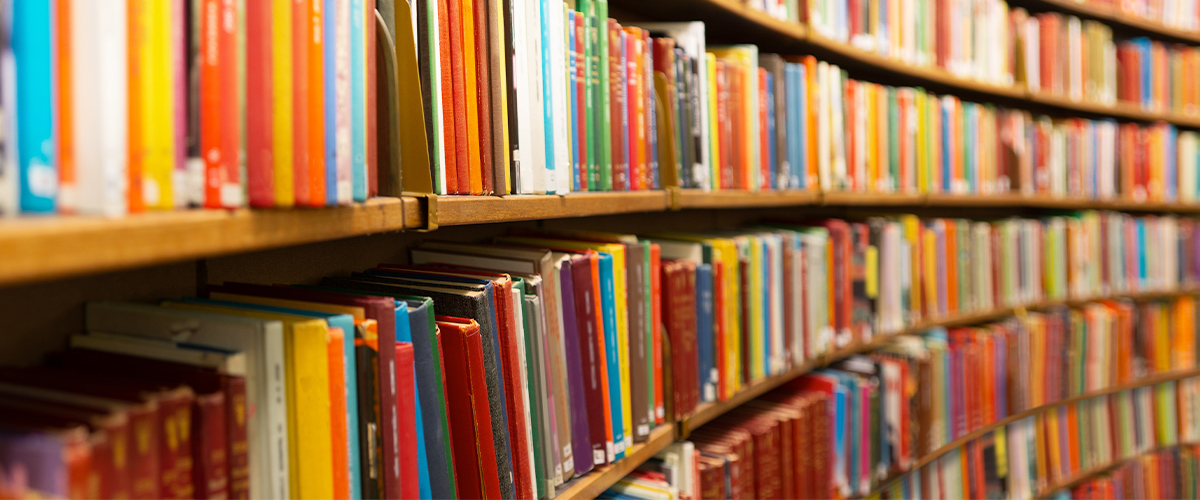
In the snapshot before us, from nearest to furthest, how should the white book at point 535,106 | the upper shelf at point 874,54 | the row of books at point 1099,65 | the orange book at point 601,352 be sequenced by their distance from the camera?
the white book at point 535,106
the orange book at point 601,352
the upper shelf at point 874,54
the row of books at point 1099,65

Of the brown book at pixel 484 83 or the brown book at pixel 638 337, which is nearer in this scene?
the brown book at pixel 484 83

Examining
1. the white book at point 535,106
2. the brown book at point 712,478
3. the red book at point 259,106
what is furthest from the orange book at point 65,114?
the brown book at point 712,478

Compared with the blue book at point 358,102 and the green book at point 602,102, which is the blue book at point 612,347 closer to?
the green book at point 602,102

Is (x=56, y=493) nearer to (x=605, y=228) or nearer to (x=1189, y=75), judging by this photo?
(x=605, y=228)

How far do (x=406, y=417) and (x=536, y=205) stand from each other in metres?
0.37

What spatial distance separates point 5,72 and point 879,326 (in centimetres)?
196

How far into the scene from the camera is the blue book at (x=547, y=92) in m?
1.05

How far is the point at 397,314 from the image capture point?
78 cm

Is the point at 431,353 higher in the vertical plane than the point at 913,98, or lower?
lower

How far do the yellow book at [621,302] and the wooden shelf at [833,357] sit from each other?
204 mm

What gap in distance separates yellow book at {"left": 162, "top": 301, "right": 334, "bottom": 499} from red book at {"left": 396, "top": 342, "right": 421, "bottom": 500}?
0.09 m

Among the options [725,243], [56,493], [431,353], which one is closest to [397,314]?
[431,353]

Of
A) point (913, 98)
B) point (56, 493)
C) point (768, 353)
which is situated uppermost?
point (913, 98)

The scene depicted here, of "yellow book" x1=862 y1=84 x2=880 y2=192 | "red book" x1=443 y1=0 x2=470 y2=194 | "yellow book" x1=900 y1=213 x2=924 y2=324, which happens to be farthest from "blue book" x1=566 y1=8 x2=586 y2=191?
"yellow book" x1=900 y1=213 x2=924 y2=324
